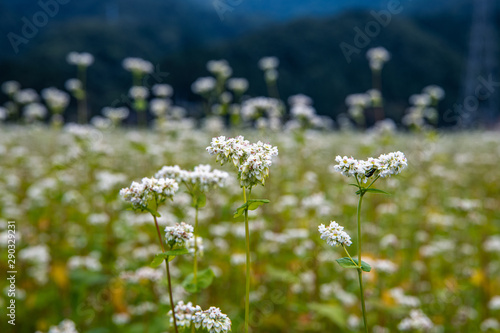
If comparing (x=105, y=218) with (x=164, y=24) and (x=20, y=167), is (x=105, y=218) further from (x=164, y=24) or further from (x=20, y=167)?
(x=164, y=24)

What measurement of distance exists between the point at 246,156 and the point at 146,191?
18.1 inches

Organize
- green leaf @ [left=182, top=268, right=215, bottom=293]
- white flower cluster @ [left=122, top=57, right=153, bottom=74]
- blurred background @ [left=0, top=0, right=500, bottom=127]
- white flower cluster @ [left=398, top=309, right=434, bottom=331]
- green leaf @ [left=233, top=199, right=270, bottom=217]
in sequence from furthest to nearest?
blurred background @ [left=0, top=0, right=500, bottom=127] → white flower cluster @ [left=122, top=57, right=153, bottom=74] → white flower cluster @ [left=398, top=309, right=434, bottom=331] → green leaf @ [left=182, top=268, right=215, bottom=293] → green leaf @ [left=233, top=199, right=270, bottom=217]

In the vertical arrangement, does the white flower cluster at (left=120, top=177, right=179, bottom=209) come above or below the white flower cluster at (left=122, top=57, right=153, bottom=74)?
below

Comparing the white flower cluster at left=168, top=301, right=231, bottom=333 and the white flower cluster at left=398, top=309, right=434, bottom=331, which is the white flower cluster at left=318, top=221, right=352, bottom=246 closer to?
the white flower cluster at left=168, top=301, right=231, bottom=333

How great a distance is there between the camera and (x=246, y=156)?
1.75 meters

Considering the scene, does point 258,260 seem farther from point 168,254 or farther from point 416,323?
point 168,254

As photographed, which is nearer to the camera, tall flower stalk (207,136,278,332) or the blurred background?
tall flower stalk (207,136,278,332)

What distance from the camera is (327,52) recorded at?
65812mm

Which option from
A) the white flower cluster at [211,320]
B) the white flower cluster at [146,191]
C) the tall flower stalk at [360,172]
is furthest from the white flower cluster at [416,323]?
the white flower cluster at [146,191]

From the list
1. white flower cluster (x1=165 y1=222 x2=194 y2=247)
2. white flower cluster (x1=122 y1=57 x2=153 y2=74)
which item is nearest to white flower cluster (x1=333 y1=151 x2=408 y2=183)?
white flower cluster (x1=165 y1=222 x2=194 y2=247)

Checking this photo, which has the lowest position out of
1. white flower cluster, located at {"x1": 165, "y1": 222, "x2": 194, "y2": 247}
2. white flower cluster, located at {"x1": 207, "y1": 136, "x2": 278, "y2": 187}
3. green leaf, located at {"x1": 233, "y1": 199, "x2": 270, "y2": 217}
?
white flower cluster, located at {"x1": 165, "y1": 222, "x2": 194, "y2": 247}

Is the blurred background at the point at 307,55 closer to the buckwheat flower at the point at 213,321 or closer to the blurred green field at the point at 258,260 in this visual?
the blurred green field at the point at 258,260

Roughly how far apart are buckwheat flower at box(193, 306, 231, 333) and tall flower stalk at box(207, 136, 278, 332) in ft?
0.30

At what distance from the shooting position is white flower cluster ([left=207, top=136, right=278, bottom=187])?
1.68 meters
